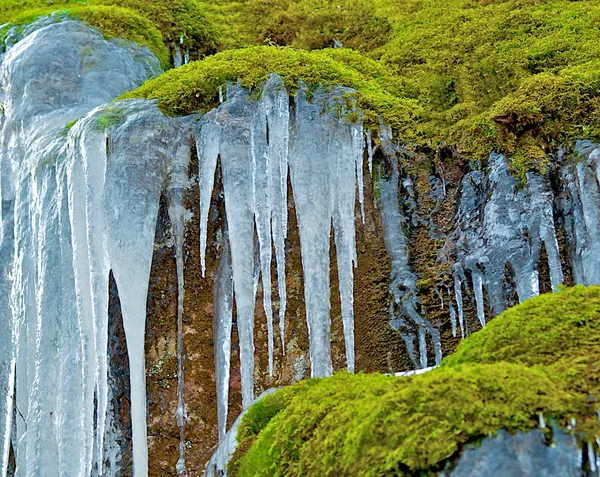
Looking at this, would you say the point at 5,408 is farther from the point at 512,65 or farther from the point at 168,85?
the point at 512,65

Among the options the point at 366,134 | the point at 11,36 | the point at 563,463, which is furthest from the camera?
the point at 11,36

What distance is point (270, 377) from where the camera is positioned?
6328 mm

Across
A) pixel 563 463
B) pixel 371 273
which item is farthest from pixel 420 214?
pixel 563 463

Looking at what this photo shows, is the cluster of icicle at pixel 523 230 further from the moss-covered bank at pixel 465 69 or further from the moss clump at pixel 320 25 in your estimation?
the moss clump at pixel 320 25

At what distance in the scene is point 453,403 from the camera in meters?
2.73

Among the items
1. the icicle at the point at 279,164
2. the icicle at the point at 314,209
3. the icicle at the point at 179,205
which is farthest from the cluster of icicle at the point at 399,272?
the icicle at the point at 179,205

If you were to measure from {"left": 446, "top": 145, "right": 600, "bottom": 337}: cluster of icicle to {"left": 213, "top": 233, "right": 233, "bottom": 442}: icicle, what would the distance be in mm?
1725

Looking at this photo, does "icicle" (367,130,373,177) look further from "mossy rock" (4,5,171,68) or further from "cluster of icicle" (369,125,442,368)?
"mossy rock" (4,5,171,68)

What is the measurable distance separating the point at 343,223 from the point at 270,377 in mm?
1423

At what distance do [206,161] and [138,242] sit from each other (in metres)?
0.83

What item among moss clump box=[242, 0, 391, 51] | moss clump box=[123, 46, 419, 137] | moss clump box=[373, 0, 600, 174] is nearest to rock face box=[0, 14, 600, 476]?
moss clump box=[123, 46, 419, 137]

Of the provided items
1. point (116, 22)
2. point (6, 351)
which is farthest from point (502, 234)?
point (116, 22)

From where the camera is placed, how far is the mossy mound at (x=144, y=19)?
829cm

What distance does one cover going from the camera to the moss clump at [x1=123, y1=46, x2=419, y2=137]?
632cm
